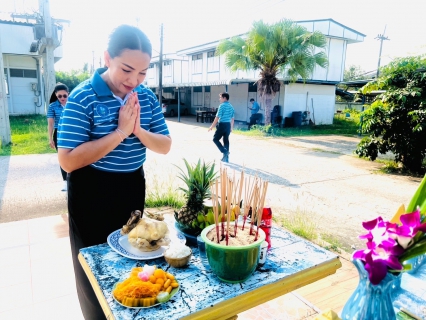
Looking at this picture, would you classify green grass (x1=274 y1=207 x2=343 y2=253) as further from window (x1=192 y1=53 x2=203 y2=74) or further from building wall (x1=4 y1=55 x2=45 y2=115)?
window (x1=192 y1=53 x2=203 y2=74)

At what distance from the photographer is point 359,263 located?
0.95m

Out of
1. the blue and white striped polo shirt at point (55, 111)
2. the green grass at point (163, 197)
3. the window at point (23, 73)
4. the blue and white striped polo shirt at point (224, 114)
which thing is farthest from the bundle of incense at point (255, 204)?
the window at point (23, 73)

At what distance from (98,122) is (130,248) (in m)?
0.56

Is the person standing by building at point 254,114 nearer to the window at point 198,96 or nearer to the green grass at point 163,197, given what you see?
the window at point 198,96

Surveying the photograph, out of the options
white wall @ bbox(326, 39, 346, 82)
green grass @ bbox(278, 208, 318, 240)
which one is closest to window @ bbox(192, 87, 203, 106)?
white wall @ bbox(326, 39, 346, 82)

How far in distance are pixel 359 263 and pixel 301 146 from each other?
9.69m

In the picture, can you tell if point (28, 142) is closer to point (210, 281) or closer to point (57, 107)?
point (57, 107)

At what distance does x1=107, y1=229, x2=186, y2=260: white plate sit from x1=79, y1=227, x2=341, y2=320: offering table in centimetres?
2

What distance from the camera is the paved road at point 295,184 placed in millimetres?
4113

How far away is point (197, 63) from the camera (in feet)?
67.7

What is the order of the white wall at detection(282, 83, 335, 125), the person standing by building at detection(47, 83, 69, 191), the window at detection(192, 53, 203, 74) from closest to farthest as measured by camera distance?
the person standing by building at detection(47, 83, 69, 191)
the white wall at detection(282, 83, 335, 125)
the window at detection(192, 53, 203, 74)

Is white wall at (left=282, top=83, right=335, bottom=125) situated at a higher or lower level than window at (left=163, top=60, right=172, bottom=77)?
lower

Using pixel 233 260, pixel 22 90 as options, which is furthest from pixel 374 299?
pixel 22 90

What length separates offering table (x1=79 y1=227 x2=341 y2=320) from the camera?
0.94 m
